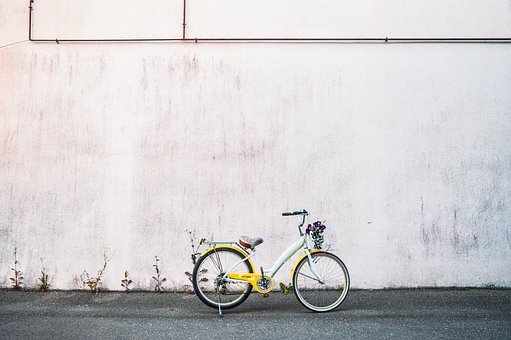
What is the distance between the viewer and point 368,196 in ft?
25.8

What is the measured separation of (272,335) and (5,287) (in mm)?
4490

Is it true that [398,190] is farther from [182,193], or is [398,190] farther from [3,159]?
[3,159]

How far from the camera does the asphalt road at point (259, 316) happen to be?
5664mm

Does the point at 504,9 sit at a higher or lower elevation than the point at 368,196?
higher

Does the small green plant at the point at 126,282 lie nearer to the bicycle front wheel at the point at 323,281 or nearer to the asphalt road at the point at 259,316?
the asphalt road at the point at 259,316

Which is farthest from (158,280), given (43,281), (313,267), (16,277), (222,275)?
(313,267)

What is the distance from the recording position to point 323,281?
6.77 meters

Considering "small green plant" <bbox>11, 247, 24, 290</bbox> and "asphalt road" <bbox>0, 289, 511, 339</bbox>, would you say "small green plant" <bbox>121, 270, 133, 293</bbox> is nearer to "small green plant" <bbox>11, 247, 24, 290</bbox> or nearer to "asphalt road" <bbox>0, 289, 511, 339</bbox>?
"asphalt road" <bbox>0, 289, 511, 339</bbox>

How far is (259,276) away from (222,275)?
47 centimetres

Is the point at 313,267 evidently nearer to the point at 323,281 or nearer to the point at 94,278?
the point at 323,281

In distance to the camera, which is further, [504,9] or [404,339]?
[504,9]

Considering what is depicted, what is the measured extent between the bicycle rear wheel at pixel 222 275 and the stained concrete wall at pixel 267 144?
39.7 inches

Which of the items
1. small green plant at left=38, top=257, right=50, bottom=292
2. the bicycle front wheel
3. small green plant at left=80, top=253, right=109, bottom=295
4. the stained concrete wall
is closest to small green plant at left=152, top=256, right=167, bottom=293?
the stained concrete wall

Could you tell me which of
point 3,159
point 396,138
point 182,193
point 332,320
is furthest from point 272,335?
point 3,159
